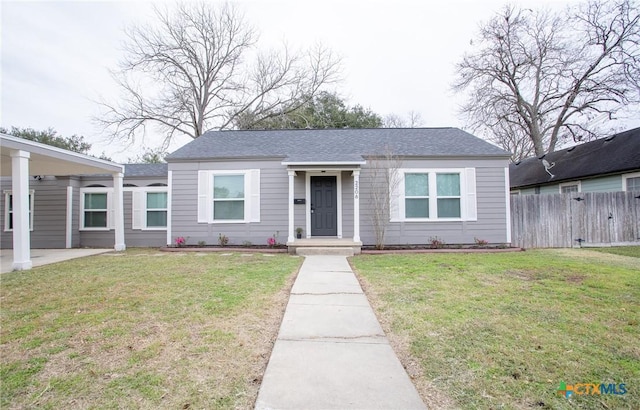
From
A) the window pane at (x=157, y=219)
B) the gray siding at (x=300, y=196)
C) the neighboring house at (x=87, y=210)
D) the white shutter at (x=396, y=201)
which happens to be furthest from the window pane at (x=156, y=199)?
the white shutter at (x=396, y=201)

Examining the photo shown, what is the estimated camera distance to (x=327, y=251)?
788 centimetres

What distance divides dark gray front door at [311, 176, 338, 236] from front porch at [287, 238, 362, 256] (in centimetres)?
86

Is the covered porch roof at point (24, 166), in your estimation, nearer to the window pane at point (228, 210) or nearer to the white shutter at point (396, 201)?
the window pane at point (228, 210)

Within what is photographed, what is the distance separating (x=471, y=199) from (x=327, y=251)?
16.0 ft

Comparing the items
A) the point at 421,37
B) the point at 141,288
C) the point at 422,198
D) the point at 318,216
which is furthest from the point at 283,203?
the point at 421,37

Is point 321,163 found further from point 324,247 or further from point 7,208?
point 7,208

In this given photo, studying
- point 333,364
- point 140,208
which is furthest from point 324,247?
point 140,208

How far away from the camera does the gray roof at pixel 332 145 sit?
8945 mm

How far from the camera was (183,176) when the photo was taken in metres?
9.16

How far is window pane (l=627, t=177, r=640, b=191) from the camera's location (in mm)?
10219

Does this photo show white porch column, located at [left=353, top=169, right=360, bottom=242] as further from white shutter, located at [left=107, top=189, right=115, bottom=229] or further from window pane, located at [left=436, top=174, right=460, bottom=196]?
white shutter, located at [left=107, top=189, right=115, bottom=229]

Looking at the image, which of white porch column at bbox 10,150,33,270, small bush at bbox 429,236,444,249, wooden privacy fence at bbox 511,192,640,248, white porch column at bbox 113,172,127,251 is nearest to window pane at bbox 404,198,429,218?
small bush at bbox 429,236,444,249

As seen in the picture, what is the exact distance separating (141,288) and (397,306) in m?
3.91

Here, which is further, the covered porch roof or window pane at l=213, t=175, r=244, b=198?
window pane at l=213, t=175, r=244, b=198
